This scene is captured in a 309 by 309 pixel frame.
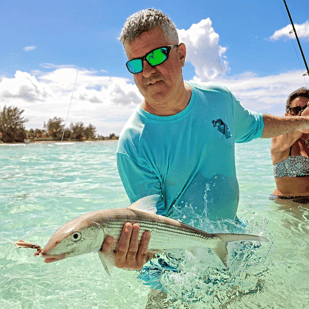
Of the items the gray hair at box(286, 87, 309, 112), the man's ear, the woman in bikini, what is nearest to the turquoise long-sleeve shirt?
the man's ear

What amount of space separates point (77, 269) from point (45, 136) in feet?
166

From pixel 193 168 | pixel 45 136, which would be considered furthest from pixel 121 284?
pixel 45 136

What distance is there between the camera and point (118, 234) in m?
1.81

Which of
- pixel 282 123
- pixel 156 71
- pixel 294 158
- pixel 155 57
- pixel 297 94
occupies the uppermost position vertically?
pixel 155 57

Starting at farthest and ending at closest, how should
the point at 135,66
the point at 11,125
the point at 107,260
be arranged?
the point at 11,125 → the point at 135,66 → the point at 107,260

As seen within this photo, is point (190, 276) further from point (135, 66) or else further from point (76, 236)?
point (135, 66)

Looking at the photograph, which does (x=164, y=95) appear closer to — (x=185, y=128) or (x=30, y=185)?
(x=185, y=128)

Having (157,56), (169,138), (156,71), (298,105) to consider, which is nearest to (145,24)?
(157,56)

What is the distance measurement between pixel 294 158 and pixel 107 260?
418 cm

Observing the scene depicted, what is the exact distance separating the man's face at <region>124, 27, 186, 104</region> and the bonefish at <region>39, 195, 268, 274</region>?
34.2 inches

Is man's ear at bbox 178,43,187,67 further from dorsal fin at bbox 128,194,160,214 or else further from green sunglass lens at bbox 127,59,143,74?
dorsal fin at bbox 128,194,160,214

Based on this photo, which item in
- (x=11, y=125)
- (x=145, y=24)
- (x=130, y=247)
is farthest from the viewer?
(x=11, y=125)

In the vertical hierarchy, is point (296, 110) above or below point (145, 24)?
below

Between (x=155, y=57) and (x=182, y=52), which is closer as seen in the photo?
(x=155, y=57)
